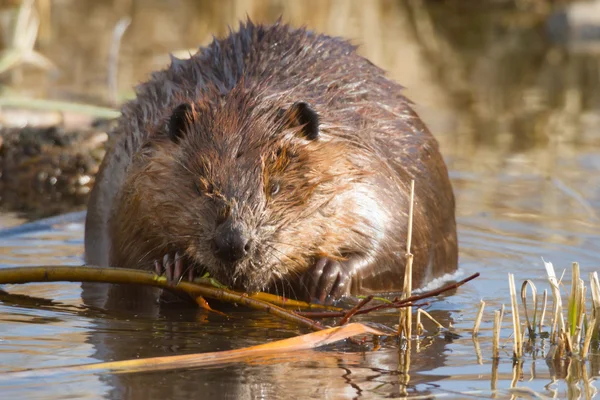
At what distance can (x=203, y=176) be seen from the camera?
12.3ft

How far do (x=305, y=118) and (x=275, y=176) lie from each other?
0.88 feet

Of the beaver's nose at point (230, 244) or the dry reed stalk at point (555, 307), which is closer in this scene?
the dry reed stalk at point (555, 307)

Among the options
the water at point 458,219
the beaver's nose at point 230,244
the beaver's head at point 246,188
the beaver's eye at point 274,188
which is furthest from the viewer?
the beaver's eye at point 274,188

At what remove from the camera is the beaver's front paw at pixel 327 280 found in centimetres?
398

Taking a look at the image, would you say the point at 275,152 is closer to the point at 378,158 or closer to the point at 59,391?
the point at 378,158

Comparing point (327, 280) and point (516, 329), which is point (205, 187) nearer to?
point (327, 280)

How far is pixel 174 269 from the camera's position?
378cm

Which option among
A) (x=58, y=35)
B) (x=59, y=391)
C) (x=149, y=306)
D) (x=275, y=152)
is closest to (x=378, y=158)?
(x=275, y=152)

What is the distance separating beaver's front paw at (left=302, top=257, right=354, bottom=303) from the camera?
13.0ft

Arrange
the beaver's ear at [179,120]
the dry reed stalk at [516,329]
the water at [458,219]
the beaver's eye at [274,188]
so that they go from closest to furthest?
the water at [458,219] → the dry reed stalk at [516,329] → the beaver's eye at [274,188] → the beaver's ear at [179,120]

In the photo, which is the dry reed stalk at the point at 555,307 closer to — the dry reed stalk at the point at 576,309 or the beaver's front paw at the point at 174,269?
the dry reed stalk at the point at 576,309

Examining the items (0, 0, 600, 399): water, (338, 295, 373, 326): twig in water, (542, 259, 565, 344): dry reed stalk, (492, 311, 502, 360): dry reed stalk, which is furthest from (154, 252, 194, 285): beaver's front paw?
(542, 259, 565, 344): dry reed stalk

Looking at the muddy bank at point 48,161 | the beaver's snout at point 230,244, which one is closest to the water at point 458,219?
the beaver's snout at point 230,244

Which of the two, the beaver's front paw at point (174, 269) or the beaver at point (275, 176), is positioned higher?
the beaver at point (275, 176)
